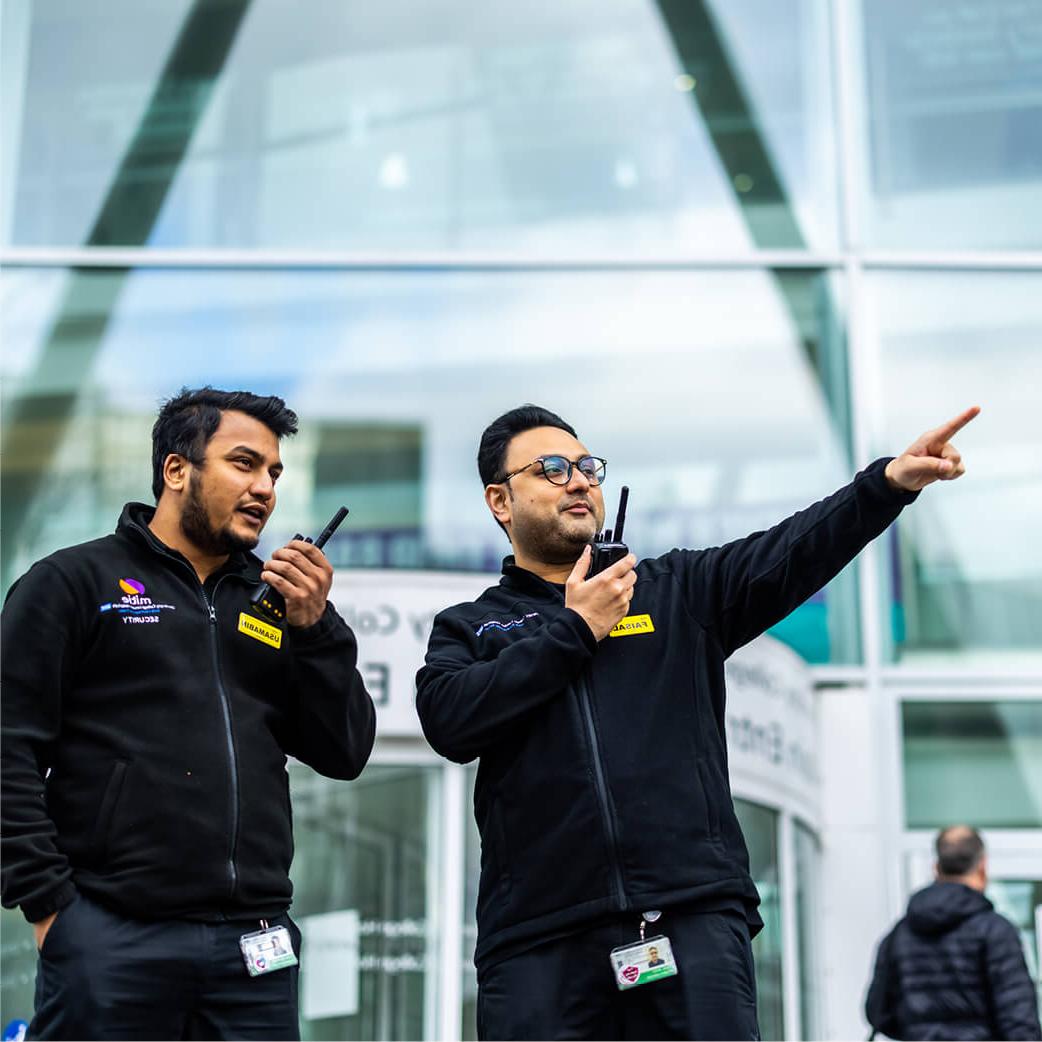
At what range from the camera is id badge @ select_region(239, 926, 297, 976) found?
11.3 ft

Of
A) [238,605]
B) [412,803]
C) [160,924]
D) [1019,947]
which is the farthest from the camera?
[412,803]

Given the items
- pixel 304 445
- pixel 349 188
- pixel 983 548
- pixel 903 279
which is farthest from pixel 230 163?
pixel 983 548

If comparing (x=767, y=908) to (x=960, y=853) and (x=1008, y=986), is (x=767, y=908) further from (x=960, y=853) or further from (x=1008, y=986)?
(x=1008, y=986)

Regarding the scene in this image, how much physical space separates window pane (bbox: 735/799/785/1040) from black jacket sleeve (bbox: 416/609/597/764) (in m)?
4.81

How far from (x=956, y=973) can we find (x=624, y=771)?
3074mm

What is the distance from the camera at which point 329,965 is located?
7871 millimetres

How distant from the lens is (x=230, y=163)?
415 inches

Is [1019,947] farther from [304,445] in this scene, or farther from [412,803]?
[304,445]

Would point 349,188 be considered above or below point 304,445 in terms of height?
above

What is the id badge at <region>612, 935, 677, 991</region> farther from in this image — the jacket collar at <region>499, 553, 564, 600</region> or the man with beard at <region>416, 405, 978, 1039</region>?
the jacket collar at <region>499, 553, 564, 600</region>

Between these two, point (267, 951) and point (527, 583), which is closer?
point (267, 951)

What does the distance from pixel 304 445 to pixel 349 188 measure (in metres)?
1.71

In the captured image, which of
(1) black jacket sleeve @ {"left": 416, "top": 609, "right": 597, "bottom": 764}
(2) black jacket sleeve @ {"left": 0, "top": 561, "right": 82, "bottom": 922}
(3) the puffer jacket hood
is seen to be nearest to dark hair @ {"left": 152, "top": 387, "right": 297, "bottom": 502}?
(2) black jacket sleeve @ {"left": 0, "top": 561, "right": 82, "bottom": 922}

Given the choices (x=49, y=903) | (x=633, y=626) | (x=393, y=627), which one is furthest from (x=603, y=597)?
(x=393, y=627)
